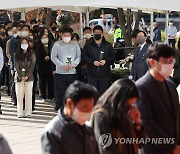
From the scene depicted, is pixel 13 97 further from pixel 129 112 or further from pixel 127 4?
pixel 129 112

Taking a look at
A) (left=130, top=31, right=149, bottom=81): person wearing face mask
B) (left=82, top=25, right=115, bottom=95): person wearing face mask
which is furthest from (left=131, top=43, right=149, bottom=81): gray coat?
(left=82, top=25, right=115, bottom=95): person wearing face mask

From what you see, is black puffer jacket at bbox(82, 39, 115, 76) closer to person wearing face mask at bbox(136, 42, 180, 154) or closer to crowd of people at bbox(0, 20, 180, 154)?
crowd of people at bbox(0, 20, 180, 154)

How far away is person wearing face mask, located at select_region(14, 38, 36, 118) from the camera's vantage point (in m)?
9.06

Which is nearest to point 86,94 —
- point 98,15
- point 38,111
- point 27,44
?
point 27,44

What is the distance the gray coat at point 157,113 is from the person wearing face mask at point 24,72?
17.0 ft

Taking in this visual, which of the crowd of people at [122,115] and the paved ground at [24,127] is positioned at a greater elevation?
the crowd of people at [122,115]

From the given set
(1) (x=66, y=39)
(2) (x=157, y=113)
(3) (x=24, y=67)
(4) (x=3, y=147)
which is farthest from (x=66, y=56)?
(4) (x=3, y=147)

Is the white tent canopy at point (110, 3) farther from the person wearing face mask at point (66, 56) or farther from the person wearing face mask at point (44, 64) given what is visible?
the person wearing face mask at point (44, 64)

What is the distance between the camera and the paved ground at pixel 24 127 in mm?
7226

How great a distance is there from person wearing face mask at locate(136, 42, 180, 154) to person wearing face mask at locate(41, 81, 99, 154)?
34.6 inches

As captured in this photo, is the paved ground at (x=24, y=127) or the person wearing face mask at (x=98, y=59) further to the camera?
the person wearing face mask at (x=98, y=59)

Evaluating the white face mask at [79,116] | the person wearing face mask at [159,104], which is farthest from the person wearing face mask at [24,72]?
the white face mask at [79,116]

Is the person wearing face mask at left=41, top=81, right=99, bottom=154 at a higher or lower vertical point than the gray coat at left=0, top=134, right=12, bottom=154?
higher

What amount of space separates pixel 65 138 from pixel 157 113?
116cm
